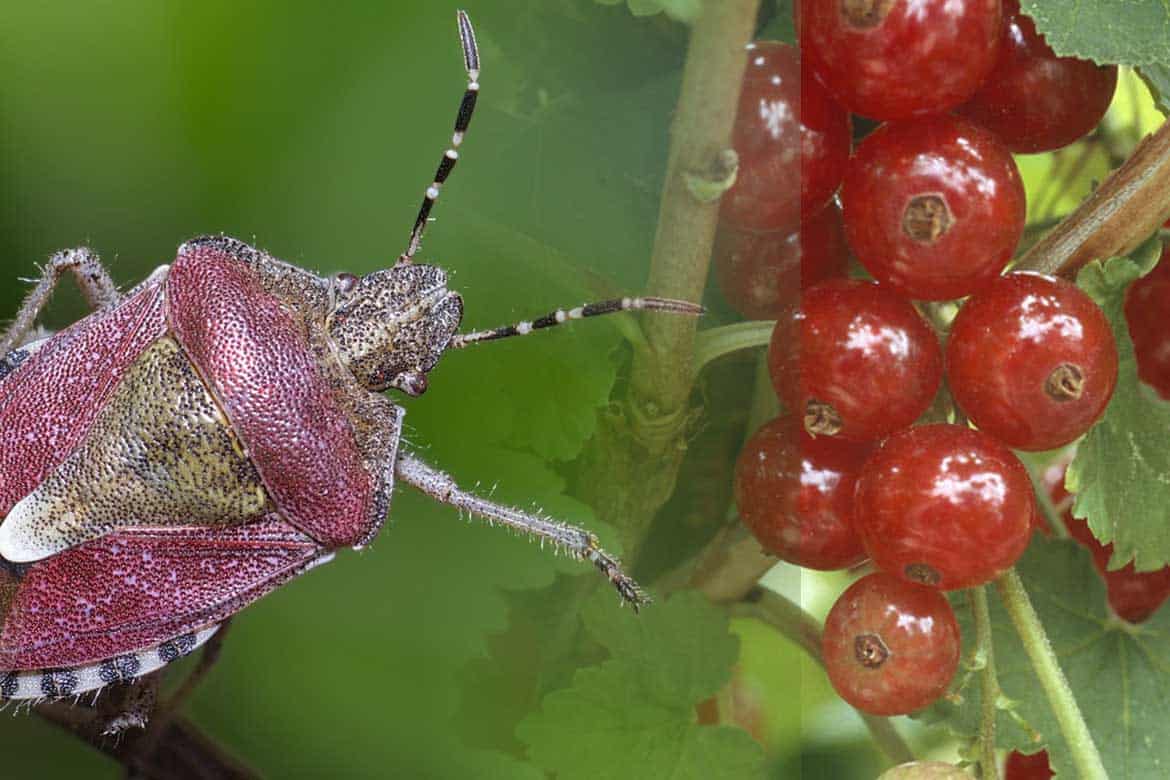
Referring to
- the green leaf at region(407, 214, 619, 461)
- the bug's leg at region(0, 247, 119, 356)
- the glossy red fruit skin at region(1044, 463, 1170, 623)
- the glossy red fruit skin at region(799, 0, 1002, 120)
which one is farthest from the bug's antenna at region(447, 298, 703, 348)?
the glossy red fruit skin at region(1044, 463, 1170, 623)

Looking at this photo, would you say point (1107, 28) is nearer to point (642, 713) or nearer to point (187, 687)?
point (642, 713)

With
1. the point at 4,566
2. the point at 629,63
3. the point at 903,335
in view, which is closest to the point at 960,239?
the point at 903,335

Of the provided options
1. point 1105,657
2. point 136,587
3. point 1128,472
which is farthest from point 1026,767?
point 136,587

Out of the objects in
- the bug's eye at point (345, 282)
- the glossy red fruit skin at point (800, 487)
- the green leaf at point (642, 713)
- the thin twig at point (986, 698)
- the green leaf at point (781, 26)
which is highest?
the green leaf at point (781, 26)

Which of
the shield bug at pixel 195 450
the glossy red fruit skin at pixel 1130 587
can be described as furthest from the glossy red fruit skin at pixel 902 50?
the glossy red fruit skin at pixel 1130 587

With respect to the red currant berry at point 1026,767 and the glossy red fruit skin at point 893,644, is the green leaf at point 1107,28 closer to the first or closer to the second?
the glossy red fruit skin at point 893,644
